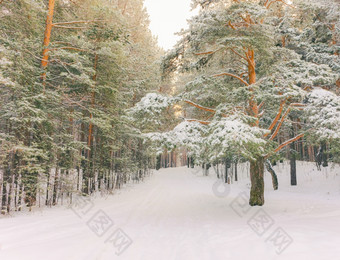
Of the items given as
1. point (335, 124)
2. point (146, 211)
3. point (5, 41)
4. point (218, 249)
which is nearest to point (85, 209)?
point (146, 211)

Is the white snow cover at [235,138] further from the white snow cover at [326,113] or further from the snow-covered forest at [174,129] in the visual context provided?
the white snow cover at [326,113]

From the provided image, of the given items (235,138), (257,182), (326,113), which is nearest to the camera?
(235,138)

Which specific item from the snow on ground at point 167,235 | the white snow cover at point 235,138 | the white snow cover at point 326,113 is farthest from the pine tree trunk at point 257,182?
the white snow cover at point 235,138

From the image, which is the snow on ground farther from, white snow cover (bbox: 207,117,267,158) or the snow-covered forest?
white snow cover (bbox: 207,117,267,158)

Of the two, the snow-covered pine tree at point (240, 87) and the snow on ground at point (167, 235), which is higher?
the snow-covered pine tree at point (240, 87)

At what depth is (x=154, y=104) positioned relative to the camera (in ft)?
23.8

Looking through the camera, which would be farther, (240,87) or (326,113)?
(240,87)

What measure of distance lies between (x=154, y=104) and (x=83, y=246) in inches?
191

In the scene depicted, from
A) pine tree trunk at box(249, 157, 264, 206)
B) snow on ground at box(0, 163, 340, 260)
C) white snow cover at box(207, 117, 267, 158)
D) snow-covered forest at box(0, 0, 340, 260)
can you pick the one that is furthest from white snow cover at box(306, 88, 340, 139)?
white snow cover at box(207, 117, 267, 158)

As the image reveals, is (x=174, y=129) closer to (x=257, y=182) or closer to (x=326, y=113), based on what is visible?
(x=257, y=182)

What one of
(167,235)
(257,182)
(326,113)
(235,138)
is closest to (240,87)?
(235,138)

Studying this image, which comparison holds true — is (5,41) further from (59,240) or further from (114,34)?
(59,240)

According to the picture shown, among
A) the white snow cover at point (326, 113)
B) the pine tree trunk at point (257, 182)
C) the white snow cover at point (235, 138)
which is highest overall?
the white snow cover at point (326, 113)

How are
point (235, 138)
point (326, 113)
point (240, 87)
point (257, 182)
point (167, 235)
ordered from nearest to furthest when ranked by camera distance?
point (235, 138) < point (167, 235) < point (326, 113) < point (240, 87) < point (257, 182)
